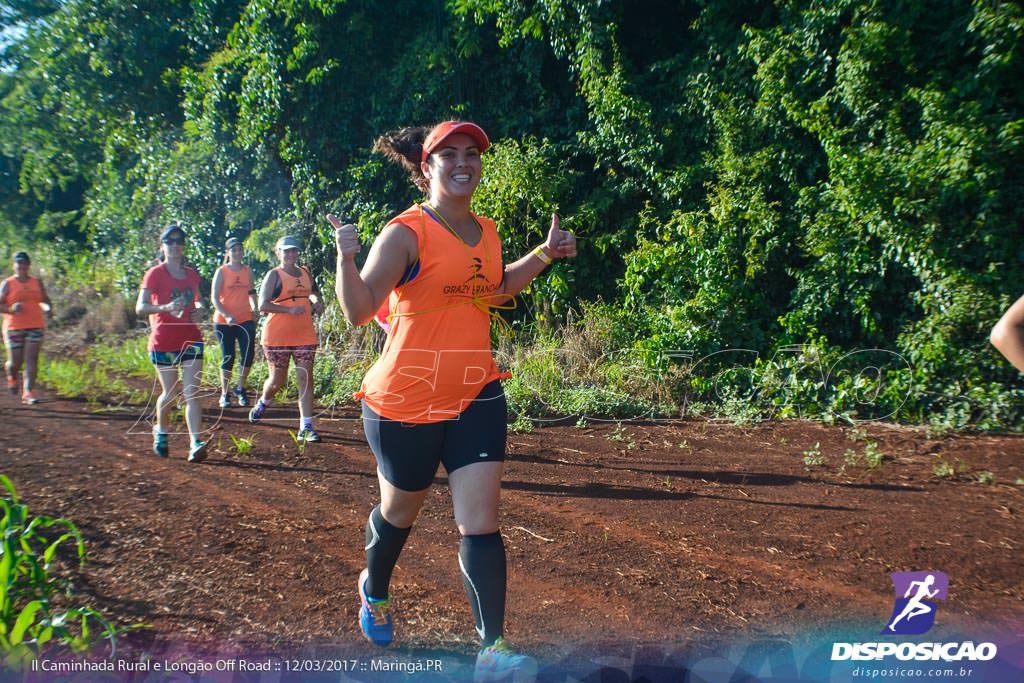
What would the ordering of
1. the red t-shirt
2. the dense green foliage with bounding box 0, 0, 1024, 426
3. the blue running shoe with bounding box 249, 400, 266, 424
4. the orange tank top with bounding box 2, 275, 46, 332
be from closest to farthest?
the red t-shirt → the dense green foliage with bounding box 0, 0, 1024, 426 → the blue running shoe with bounding box 249, 400, 266, 424 → the orange tank top with bounding box 2, 275, 46, 332

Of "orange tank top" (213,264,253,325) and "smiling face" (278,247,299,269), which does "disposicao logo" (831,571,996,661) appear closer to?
"smiling face" (278,247,299,269)

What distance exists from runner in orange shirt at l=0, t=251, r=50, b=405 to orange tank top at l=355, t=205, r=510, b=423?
8610mm

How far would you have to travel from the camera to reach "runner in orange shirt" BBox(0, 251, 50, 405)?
9.86m

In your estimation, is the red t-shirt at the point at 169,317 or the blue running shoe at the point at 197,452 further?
the blue running shoe at the point at 197,452

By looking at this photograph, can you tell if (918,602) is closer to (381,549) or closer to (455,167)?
(381,549)

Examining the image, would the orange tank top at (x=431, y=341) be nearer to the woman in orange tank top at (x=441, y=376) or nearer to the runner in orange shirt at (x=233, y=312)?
the woman in orange tank top at (x=441, y=376)

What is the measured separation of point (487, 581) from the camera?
295 cm

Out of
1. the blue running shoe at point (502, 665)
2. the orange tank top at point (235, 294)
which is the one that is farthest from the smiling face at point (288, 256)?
the blue running shoe at point (502, 665)

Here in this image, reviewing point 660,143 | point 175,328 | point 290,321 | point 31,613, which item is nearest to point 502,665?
point 31,613

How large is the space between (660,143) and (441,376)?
7.58m

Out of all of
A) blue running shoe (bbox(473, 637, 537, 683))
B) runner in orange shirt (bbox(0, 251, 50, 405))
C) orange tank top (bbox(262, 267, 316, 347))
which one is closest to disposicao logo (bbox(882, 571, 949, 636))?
blue running shoe (bbox(473, 637, 537, 683))

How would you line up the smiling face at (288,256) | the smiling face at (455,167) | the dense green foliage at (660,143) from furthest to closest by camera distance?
the smiling face at (288,256) < the dense green foliage at (660,143) < the smiling face at (455,167)

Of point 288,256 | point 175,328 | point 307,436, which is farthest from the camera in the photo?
point 288,256

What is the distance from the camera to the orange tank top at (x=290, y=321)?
7742mm
